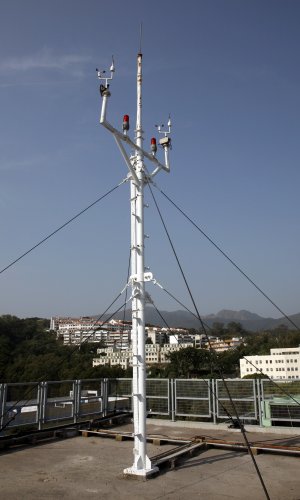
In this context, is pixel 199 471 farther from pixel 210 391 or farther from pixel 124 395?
pixel 124 395

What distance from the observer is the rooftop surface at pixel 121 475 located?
6.23m

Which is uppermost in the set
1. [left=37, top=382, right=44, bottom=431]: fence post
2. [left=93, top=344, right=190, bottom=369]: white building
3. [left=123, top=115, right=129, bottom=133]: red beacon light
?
[left=123, top=115, right=129, bottom=133]: red beacon light

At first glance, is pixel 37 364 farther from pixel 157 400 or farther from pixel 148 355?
pixel 148 355

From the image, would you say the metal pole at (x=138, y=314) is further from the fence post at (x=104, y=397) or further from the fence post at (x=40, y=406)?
the fence post at (x=104, y=397)

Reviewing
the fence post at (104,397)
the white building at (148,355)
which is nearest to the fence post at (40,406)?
the fence post at (104,397)

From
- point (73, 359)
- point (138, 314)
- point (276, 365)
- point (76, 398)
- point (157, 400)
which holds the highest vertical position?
point (138, 314)

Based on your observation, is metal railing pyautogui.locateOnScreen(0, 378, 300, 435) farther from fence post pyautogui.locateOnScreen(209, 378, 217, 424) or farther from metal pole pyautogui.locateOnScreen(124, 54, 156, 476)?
metal pole pyautogui.locateOnScreen(124, 54, 156, 476)

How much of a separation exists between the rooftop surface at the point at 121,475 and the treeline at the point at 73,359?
2714 cm

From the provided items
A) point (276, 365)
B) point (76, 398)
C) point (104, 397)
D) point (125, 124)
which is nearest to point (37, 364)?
point (276, 365)

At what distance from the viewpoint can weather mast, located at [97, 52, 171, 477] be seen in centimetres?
720

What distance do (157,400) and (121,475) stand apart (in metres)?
6.37

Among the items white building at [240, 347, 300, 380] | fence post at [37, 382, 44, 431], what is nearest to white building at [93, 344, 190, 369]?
white building at [240, 347, 300, 380]

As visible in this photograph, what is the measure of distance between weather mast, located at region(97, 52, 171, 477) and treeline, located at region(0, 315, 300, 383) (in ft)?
95.8

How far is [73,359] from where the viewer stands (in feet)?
248
